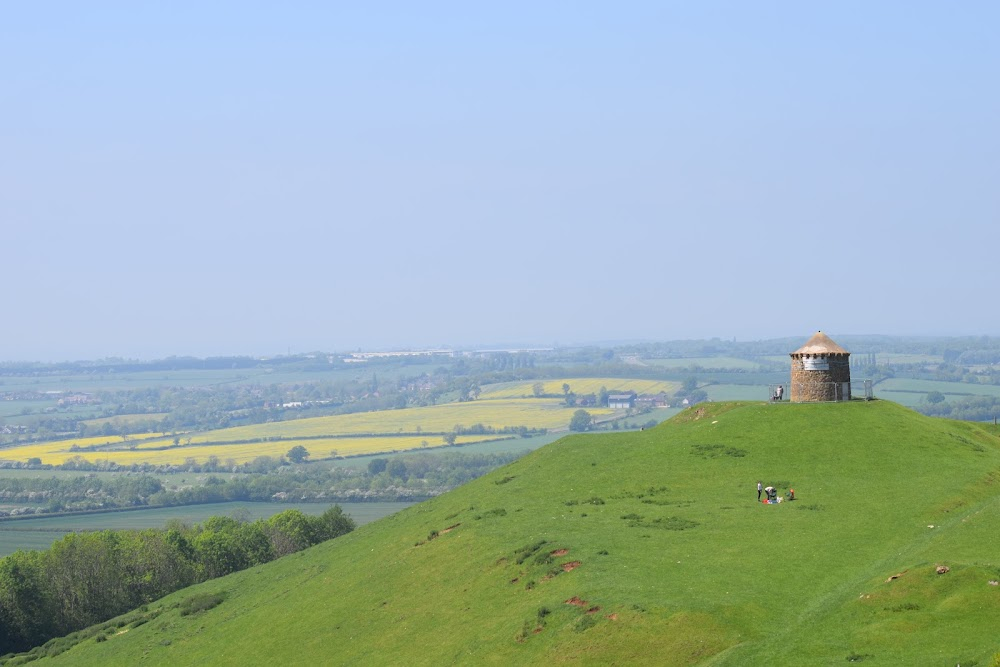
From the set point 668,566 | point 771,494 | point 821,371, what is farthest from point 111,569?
point 668,566

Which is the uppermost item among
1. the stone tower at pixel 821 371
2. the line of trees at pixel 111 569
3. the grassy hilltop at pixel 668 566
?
the stone tower at pixel 821 371

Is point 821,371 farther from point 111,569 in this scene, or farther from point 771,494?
point 111,569

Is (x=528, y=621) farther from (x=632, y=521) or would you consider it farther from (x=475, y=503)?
(x=475, y=503)

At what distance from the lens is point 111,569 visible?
10994cm

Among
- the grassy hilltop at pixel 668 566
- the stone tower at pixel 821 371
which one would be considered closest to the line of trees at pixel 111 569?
the grassy hilltop at pixel 668 566

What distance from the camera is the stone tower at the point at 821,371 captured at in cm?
8425

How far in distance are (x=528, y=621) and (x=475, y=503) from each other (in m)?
31.6

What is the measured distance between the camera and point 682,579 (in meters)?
50.4

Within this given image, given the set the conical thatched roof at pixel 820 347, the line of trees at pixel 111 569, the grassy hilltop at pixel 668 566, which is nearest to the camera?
the grassy hilltop at pixel 668 566

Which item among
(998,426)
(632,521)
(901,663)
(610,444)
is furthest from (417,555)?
(998,426)

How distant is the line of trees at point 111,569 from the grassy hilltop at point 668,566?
15.7m

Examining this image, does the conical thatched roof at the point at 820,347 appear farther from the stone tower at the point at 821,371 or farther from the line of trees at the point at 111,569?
the line of trees at the point at 111,569

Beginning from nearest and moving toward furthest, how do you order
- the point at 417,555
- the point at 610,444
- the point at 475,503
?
the point at 417,555 → the point at 475,503 → the point at 610,444

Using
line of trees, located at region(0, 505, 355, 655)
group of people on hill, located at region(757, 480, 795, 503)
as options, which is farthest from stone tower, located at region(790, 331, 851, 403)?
line of trees, located at region(0, 505, 355, 655)
